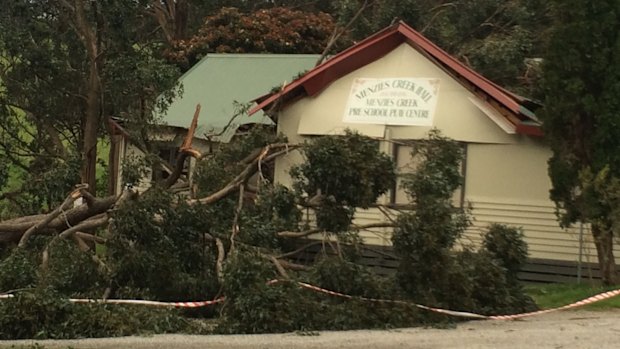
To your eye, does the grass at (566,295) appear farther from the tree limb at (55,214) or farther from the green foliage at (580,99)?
the tree limb at (55,214)

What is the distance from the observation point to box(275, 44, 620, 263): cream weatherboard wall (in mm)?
14664

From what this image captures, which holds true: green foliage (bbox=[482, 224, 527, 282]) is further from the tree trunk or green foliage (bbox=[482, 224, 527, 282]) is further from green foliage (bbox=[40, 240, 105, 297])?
green foliage (bbox=[40, 240, 105, 297])

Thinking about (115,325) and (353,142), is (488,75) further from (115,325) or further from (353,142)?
(115,325)

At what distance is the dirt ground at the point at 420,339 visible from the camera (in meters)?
8.22

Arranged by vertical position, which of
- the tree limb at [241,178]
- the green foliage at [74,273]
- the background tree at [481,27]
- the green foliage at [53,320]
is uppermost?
the background tree at [481,27]

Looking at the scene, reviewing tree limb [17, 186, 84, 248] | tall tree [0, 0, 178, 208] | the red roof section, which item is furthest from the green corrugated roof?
Result: tree limb [17, 186, 84, 248]

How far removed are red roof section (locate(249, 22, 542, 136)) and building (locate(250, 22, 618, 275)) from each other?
2 centimetres

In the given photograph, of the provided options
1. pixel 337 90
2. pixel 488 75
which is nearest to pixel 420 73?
pixel 337 90

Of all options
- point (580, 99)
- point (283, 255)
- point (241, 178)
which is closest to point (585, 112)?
point (580, 99)

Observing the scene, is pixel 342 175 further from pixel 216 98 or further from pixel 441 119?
pixel 216 98

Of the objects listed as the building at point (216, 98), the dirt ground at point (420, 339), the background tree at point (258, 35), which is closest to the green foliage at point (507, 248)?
the dirt ground at point (420, 339)

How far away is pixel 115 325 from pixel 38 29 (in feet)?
36.1

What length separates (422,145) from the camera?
37.8 ft

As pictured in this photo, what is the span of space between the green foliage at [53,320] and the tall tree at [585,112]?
7065 mm
